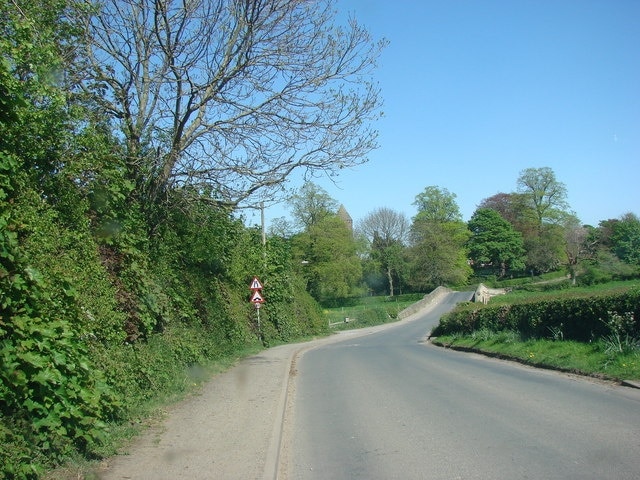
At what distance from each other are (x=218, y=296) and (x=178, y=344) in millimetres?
7229

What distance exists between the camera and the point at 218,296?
20500 mm

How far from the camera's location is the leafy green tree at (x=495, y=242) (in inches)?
3814

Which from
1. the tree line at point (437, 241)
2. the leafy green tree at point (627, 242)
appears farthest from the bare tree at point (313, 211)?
the leafy green tree at point (627, 242)

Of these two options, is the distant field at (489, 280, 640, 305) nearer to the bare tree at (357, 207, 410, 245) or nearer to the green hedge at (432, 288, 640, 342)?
the green hedge at (432, 288, 640, 342)

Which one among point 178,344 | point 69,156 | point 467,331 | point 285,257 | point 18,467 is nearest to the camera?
point 18,467

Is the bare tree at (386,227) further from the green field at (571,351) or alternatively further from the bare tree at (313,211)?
the green field at (571,351)

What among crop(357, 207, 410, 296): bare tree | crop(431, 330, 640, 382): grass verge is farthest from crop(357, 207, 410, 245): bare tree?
crop(431, 330, 640, 382): grass verge

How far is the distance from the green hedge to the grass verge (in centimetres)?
40

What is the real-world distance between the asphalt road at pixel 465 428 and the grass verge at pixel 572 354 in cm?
50

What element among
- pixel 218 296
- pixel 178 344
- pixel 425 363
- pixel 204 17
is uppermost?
pixel 204 17

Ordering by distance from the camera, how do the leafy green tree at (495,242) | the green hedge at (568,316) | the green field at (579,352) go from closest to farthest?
the green field at (579,352) < the green hedge at (568,316) < the leafy green tree at (495,242)

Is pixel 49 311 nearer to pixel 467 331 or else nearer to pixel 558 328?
pixel 558 328

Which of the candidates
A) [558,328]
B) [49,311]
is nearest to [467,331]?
[558,328]

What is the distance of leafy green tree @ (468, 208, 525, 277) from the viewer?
96875mm
